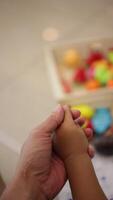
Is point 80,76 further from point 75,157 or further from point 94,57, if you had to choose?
point 75,157

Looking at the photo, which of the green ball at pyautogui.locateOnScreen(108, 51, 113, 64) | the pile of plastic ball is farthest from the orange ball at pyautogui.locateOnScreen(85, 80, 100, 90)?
the green ball at pyautogui.locateOnScreen(108, 51, 113, 64)

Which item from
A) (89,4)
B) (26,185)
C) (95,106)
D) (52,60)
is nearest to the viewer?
(26,185)

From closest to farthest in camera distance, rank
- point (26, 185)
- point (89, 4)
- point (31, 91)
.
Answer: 1. point (26, 185)
2. point (31, 91)
3. point (89, 4)

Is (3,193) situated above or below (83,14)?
below

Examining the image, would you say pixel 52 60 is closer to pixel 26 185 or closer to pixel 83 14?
pixel 83 14

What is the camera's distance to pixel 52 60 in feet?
3.55

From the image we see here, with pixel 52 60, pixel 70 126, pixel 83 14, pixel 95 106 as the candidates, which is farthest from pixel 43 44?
pixel 70 126

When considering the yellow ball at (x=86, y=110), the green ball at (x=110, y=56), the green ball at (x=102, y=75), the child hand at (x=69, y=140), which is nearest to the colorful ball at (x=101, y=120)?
the yellow ball at (x=86, y=110)

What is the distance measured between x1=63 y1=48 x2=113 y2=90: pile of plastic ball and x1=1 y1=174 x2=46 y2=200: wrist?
53 centimetres

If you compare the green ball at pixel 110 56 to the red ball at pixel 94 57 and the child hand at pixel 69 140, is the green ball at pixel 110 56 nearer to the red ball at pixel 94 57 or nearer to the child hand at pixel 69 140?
the red ball at pixel 94 57

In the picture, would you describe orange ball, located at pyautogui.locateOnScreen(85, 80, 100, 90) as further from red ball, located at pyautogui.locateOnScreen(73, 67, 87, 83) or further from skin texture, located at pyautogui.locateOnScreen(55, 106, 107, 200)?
skin texture, located at pyautogui.locateOnScreen(55, 106, 107, 200)

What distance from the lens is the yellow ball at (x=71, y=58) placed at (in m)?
1.12

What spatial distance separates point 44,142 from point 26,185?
7 cm

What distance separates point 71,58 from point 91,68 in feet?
0.27
